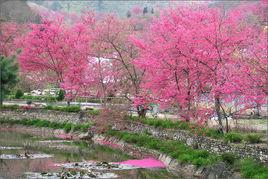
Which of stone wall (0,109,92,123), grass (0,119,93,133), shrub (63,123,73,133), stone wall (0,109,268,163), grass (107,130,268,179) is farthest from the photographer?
stone wall (0,109,92,123)

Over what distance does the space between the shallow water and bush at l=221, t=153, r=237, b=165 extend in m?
3.10

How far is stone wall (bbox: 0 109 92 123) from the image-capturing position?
47.2 metres

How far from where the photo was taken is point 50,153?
3531 cm

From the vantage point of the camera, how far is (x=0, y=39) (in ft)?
244

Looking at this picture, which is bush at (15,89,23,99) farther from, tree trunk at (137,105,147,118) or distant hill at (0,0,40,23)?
distant hill at (0,0,40,23)

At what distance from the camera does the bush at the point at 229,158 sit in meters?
25.7

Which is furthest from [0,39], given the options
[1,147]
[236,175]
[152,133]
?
[236,175]

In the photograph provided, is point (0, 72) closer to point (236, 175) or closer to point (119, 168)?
point (119, 168)

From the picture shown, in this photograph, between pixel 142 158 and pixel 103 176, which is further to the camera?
pixel 142 158

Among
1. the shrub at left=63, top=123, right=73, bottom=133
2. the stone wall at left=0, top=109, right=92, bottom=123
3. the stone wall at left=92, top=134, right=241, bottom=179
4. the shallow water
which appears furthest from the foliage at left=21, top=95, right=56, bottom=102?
the stone wall at left=92, top=134, right=241, bottom=179

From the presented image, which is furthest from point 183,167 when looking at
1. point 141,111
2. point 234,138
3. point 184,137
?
point 141,111

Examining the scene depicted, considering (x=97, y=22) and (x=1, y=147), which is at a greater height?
(x=97, y=22)

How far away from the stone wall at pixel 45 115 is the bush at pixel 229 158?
69.7 feet

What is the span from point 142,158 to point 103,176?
6.96 metres
